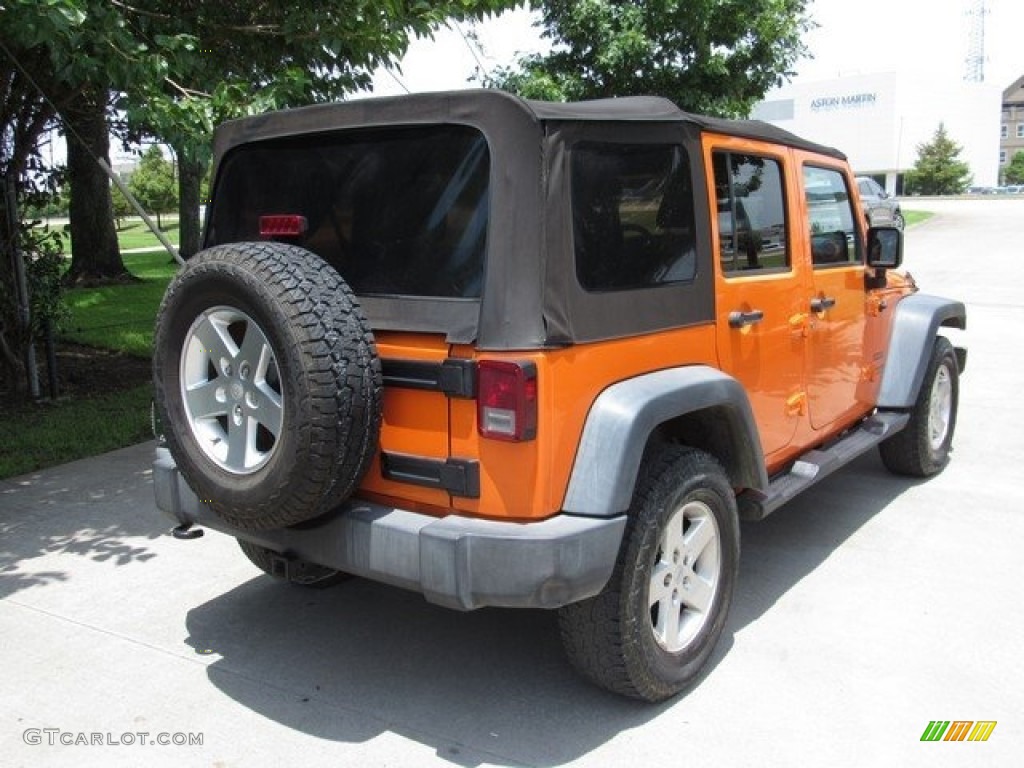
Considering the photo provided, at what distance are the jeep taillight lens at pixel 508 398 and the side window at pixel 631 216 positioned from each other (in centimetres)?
39

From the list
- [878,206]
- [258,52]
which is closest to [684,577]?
[258,52]

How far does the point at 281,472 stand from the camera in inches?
109

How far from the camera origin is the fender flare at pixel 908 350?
5.08m

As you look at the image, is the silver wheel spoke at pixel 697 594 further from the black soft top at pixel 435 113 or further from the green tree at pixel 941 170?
the green tree at pixel 941 170

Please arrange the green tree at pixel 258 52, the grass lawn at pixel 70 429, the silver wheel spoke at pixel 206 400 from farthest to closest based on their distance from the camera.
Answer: the grass lawn at pixel 70 429
the green tree at pixel 258 52
the silver wheel spoke at pixel 206 400

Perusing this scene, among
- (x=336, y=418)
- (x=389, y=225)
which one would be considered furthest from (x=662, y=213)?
(x=336, y=418)

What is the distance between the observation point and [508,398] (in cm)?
270

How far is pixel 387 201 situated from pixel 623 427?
1.08m

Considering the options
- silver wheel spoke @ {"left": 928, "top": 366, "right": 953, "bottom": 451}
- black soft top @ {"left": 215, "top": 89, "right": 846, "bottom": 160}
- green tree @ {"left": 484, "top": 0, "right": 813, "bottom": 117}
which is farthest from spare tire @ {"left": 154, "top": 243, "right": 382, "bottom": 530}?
green tree @ {"left": 484, "top": 0, "right": 813, "bottom": 117}

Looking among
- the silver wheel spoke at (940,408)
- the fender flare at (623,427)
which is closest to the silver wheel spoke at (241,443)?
the fender flare at (623,427)

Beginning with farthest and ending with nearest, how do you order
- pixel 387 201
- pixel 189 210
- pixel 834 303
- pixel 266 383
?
1. pixel 189 210
2. pixel 834 303
3. pixel 387 201
4. pixel 266 383

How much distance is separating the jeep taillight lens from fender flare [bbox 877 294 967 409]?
10.2 ft

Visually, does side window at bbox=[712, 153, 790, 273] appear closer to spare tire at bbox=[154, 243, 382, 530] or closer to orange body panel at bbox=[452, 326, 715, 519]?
orange body panel at bbox=[452, 326, 715, 519]

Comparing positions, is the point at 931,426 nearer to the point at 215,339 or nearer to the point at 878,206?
the point at 215,339
